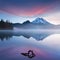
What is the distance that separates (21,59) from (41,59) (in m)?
0.55

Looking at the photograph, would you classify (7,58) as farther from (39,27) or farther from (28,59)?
(39,27)

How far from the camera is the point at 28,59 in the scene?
4.37 m

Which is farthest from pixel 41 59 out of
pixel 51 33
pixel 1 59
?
pixel 51 33

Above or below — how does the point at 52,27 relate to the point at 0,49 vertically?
above

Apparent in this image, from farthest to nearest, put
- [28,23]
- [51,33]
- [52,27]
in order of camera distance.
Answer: [51,33]
[52,27]
[28,23]

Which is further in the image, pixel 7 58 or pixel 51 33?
pixel 51 33

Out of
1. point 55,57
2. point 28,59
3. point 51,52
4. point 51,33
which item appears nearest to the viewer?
point 28,59

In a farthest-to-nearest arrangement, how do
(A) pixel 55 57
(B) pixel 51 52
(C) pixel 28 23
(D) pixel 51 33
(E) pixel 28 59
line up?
(D) pixel 51 33 < (C) pixel 28 23 < (B) pixel 51 52 < (A) pixel 55 57 < (E) pixel 28 59

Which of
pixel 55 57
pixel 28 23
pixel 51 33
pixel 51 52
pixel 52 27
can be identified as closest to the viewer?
pixel 55 57

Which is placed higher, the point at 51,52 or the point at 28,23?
the point at 28,23

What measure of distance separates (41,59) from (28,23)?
2.92 meters

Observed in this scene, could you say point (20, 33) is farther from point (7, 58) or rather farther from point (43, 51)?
point (7, 58)

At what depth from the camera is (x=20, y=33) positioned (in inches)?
395

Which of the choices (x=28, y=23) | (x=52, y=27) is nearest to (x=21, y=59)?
(x=28, y=23)
